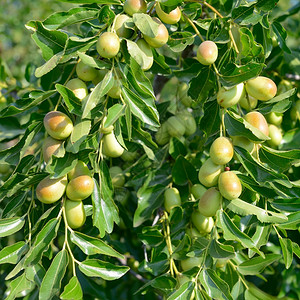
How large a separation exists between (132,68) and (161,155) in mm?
455

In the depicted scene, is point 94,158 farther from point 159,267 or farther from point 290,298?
point 290,298

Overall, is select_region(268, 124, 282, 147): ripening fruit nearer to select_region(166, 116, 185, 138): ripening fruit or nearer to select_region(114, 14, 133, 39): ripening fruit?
select_region(166, 116, 185, 138): ripening fruit

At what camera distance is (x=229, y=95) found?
97cm

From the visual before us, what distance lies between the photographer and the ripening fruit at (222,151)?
93 cm

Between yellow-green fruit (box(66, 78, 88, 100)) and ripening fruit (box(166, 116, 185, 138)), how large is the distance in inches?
16.1

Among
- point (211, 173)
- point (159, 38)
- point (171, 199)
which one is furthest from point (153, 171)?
point (159, 38)

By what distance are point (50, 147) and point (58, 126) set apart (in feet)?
0.17

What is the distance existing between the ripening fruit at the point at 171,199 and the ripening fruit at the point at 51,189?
346 millimetres

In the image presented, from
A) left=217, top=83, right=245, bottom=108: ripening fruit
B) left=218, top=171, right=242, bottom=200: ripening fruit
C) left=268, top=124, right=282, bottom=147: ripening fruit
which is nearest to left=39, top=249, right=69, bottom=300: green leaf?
left=218, top=171, right=242, bottom=200: ripening fruit

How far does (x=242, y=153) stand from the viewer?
0.96m

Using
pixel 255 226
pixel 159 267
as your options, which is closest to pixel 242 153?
pixel 255 226

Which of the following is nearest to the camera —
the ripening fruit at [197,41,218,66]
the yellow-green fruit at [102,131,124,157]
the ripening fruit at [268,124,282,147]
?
the ripening fruit at [197,41,218,66]

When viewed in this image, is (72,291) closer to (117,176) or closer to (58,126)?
(58,126)

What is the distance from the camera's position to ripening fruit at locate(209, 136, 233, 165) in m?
0.93
